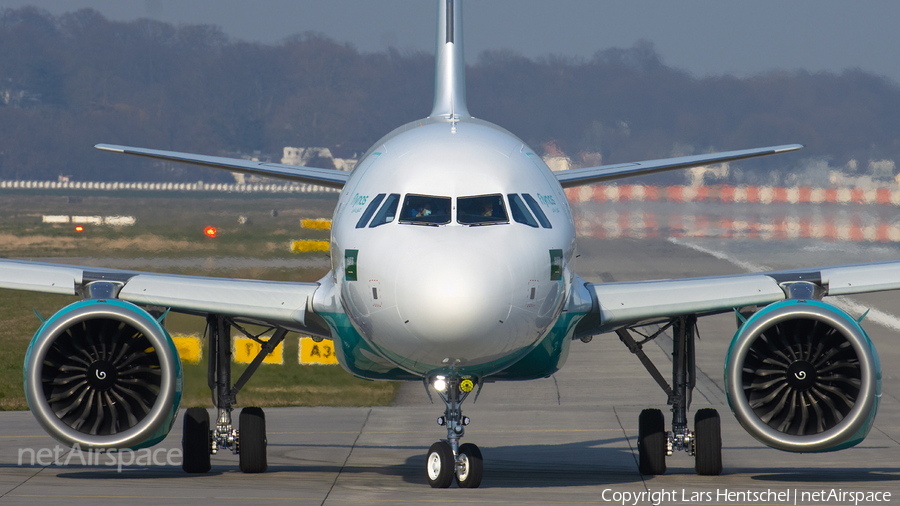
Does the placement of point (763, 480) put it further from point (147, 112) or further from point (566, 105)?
point (147, 112)

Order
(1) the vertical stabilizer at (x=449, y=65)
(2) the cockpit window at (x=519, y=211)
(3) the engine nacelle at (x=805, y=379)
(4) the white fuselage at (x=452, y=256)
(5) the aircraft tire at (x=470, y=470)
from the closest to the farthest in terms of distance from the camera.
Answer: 1. (4) the white fuselage at (x=452, y=256)
2. (2) the cockpit window at (x=519, y=211)
3. (5) the aircraft tire at (x=470, y=470)
4. (3) the engine nacelle at (x=805, y=379)
5. (1) the vertical stabilizer at (x=449, y=65)

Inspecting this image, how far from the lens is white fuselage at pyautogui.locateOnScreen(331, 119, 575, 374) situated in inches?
432

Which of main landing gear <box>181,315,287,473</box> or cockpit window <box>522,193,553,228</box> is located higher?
cockpit window <box>522,193,553,228</box>

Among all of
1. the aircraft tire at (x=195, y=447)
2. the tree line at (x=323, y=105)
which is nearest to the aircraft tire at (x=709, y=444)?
the aircraft tire at (x=195, y=447)

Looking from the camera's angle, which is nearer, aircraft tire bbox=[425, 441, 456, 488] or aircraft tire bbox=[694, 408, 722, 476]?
aircraft tire bbox=[425, 441, 456, 488]

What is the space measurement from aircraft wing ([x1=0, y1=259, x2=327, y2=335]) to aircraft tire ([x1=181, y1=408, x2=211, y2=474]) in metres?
1.85

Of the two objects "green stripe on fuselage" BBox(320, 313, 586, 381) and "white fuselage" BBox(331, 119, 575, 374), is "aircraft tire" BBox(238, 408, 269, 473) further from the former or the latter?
"white fuselage" BBox(331, 119, 575, 374)

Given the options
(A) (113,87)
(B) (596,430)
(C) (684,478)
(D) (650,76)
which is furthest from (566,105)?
(C) (684,478)

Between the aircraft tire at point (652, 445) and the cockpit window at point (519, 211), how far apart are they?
184 inches

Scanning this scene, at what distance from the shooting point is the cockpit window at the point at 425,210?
1175 centimetres

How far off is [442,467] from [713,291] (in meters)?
4.07

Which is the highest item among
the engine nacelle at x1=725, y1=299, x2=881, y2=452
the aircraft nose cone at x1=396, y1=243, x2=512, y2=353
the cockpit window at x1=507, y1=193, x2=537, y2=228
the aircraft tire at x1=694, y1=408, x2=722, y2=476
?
the cockpit window at x1=507, y1=193, x2=537, y2=228

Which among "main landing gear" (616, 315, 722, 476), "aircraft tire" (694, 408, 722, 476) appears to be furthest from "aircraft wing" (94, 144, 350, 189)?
"aircraft tire" (694, 408, 722, 476)

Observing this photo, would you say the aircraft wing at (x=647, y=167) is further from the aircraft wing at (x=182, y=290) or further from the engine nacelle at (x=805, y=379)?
the aircraft wing at (x=182, y=290)
